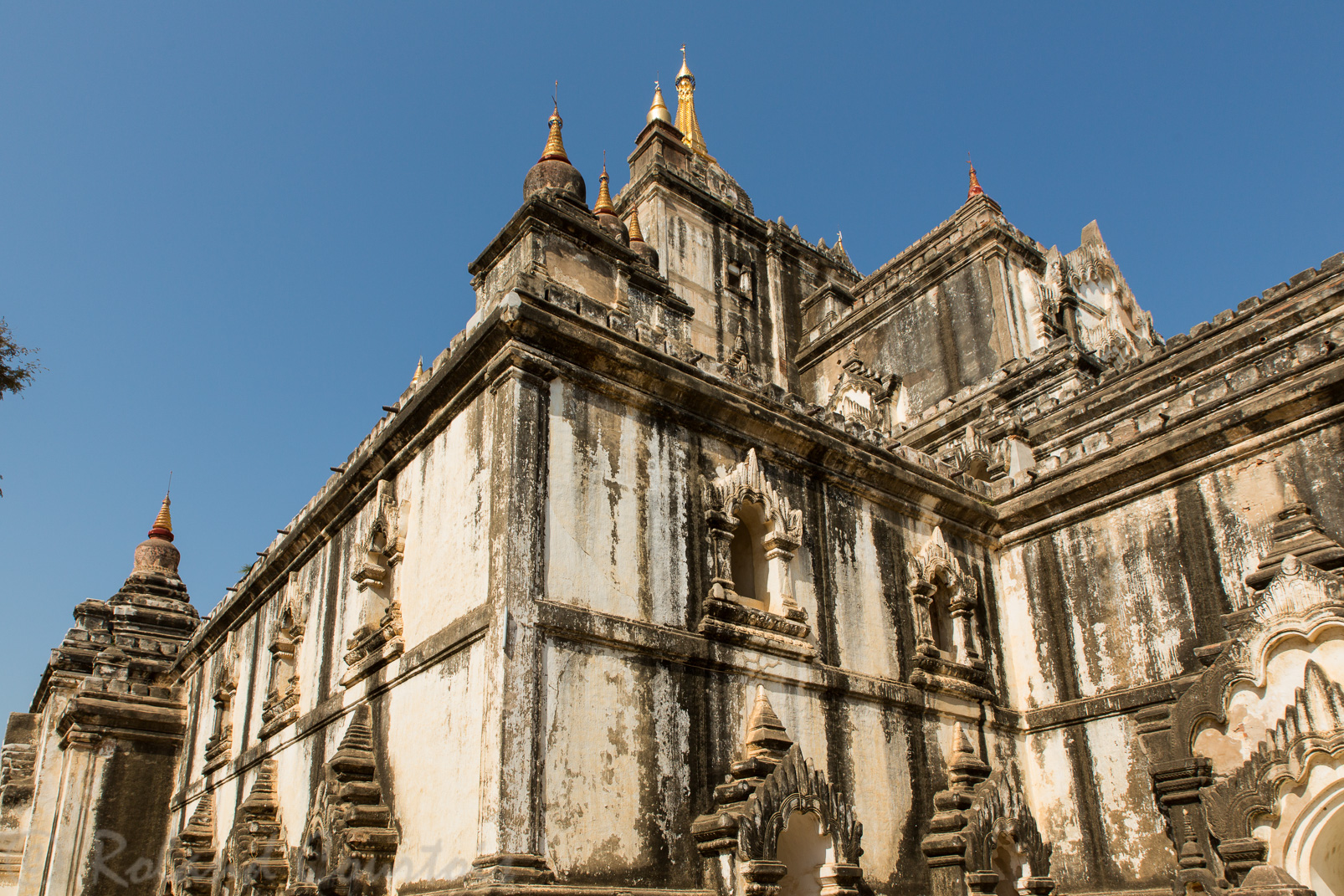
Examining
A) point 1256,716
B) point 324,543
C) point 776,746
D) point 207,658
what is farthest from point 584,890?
point 207,658

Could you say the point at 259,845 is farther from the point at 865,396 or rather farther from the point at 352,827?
the point at 865,396

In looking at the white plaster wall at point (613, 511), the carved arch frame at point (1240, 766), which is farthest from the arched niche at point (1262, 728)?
the white plaster wall at point (613, 511)

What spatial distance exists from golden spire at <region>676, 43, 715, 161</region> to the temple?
2253 centimetres

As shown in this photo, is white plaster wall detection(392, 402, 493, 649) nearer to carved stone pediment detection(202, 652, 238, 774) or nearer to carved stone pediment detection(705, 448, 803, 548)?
carved stone pediment detection(705, 448, 803, 548)

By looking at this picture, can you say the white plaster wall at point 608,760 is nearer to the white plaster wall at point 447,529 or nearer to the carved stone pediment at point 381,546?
the white plaster wall at point 447,529

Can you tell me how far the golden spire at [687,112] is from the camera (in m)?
40.7

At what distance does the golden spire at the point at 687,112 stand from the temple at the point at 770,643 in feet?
73.9

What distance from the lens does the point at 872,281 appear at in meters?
27.8

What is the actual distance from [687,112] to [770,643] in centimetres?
3454

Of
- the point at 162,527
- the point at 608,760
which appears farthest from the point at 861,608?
the point at 162,527

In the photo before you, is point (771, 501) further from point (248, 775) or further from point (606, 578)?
point (248, 775)

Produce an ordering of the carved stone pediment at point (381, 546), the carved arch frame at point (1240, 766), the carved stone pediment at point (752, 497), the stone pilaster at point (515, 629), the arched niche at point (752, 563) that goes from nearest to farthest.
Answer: the stone pilaster at point (515, 629) < the carved arch frame at point (1240, 766) < the arched niche at point (752, 563) < the carved stone pediment at point (752, 497) < the carved stone pediment at point (381, 546)

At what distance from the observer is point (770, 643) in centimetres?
1205

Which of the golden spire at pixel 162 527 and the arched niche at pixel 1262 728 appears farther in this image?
the golden spire at pixel 162 527
